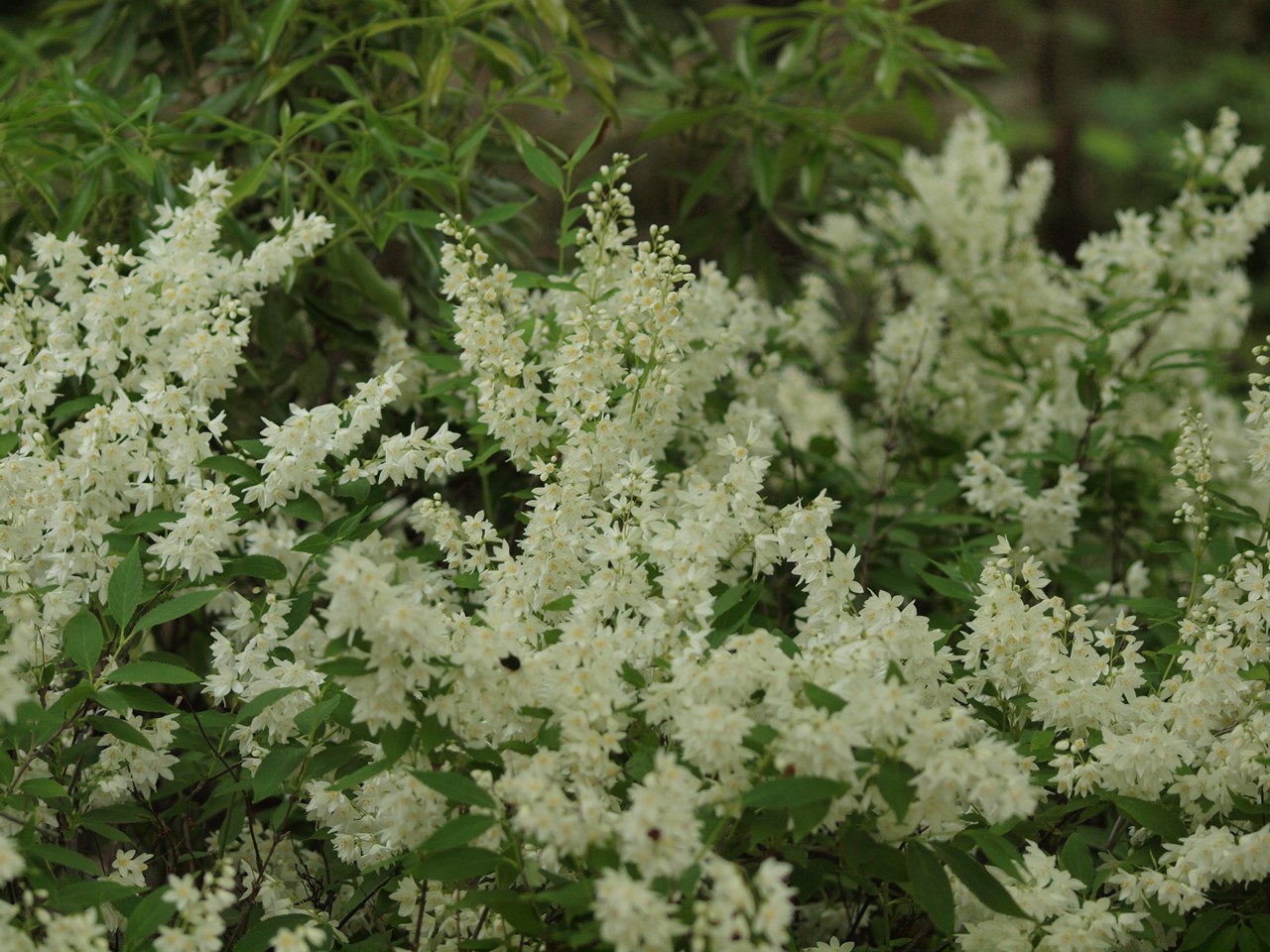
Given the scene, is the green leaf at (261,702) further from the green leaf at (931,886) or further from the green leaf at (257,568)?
the green leaf at (931,886)

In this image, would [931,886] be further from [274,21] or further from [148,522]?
[274,21]

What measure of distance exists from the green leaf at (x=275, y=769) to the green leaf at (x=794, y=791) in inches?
27.4

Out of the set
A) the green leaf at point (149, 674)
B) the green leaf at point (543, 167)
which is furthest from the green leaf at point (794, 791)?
the green leaf at point (543, 167)

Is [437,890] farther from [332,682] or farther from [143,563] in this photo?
[143,563]

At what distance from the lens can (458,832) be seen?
1431mm

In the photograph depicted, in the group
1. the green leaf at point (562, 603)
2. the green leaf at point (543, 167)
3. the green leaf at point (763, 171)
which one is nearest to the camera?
the green leaf at point (562, 603)

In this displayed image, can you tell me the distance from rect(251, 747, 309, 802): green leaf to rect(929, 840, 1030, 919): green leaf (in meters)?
0.88

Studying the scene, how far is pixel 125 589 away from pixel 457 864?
0.68 m

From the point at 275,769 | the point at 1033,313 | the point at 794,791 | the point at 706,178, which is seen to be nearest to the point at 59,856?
the point at 275,769

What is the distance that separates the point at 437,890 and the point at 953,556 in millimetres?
1283

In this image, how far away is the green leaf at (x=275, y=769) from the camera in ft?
5.55

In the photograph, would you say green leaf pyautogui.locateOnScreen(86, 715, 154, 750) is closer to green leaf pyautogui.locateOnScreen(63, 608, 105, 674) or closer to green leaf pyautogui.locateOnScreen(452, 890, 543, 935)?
green leaf pyautogui.locateOnScreen(63, 608, 105, 674)

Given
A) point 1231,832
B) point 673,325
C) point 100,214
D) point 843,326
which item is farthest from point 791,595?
point 100,214

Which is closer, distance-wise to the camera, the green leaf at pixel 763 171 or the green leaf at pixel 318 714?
the green leaf at pixel 318 714
